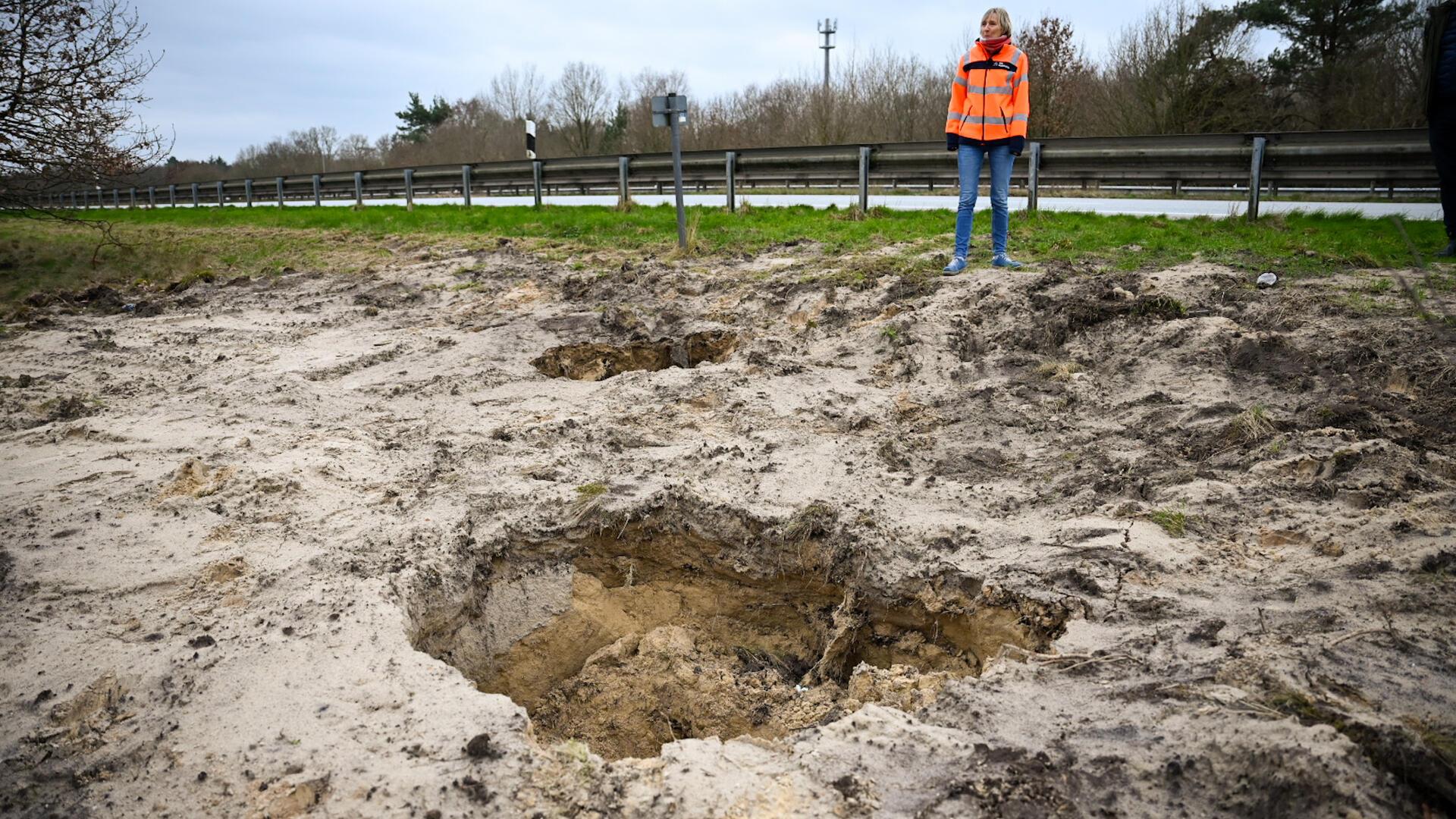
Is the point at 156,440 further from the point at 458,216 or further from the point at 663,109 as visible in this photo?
the point at 458,216

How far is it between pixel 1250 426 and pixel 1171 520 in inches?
38.6

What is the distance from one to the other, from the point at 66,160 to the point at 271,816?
12.2 m

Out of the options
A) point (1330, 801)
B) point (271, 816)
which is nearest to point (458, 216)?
point (271, 816)

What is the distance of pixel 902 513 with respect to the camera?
13.2ft

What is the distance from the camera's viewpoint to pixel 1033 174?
1023cm

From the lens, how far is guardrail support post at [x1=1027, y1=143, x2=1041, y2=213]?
10.1 metres

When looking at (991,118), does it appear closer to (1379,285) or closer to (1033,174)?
(1379,285)

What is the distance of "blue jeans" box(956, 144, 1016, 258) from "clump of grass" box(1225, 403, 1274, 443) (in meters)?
3.16

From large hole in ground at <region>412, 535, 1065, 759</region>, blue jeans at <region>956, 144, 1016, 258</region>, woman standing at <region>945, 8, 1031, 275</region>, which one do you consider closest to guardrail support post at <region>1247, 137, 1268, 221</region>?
woman standing at <region>945, 8, 1031, 275</region>

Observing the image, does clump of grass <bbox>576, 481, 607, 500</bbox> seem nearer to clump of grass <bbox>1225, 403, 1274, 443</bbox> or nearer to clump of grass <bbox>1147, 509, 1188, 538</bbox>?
clump of grass <bbox>1147, 509, 1188, 538</bbox>

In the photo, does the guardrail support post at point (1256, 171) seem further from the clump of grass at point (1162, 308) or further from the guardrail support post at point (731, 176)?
→ the guardrail support post at point (731, 176)

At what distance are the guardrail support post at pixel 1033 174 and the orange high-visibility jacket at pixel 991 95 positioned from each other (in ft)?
10.6

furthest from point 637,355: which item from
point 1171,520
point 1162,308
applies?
point 1171,520

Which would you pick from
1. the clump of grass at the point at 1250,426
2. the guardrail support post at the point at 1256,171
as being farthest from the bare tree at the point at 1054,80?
the clump of grass at the point at 1250,426
